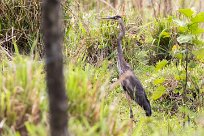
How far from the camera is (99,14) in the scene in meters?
8.98

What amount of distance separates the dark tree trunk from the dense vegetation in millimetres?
805

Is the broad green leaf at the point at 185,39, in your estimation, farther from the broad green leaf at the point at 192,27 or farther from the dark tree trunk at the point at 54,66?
the dark tree trunk at the point at 54,66

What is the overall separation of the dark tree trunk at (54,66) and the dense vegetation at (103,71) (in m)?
0.80

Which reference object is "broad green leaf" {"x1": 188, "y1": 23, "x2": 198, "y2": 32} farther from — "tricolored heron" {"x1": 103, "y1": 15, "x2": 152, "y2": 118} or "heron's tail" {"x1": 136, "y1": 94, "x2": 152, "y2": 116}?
"heron's tail" {"x1": 136, "y1": 94, "x2": 152, "y2": 116}

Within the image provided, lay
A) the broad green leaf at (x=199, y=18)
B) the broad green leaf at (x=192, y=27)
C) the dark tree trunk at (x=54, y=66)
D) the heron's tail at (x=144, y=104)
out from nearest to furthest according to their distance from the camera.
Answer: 1. the dark tree trunk at (x=54, y=66)
2. the broad green leaf at (x=199, y=18)
3. the broad green leaf at (x=192, y=27)
4. the heron's tail at (x=144, y=104)

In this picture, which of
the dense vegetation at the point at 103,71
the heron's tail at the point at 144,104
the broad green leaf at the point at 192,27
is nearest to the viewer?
the dense vegetation at the point at 103,71

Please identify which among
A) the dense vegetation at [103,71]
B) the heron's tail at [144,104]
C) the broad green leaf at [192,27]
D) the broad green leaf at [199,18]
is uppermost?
the broad green leaf at [199,18]

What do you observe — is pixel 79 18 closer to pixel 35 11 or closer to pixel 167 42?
pixel 35 11

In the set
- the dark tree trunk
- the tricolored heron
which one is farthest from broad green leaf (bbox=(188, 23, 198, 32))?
the dark tree trunk

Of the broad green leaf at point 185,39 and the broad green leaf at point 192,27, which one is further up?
the broad green leaf at point 192,27

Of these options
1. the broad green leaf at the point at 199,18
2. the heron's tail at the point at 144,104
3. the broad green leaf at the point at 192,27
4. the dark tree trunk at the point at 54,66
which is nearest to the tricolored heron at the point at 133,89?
the heron's tail at the point at 144,104

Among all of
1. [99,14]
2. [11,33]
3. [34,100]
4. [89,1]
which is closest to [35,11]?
[11,33]

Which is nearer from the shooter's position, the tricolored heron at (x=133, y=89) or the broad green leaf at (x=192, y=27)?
the broad green leaf at (x=192, y=27)

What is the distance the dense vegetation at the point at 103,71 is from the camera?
387 cm
